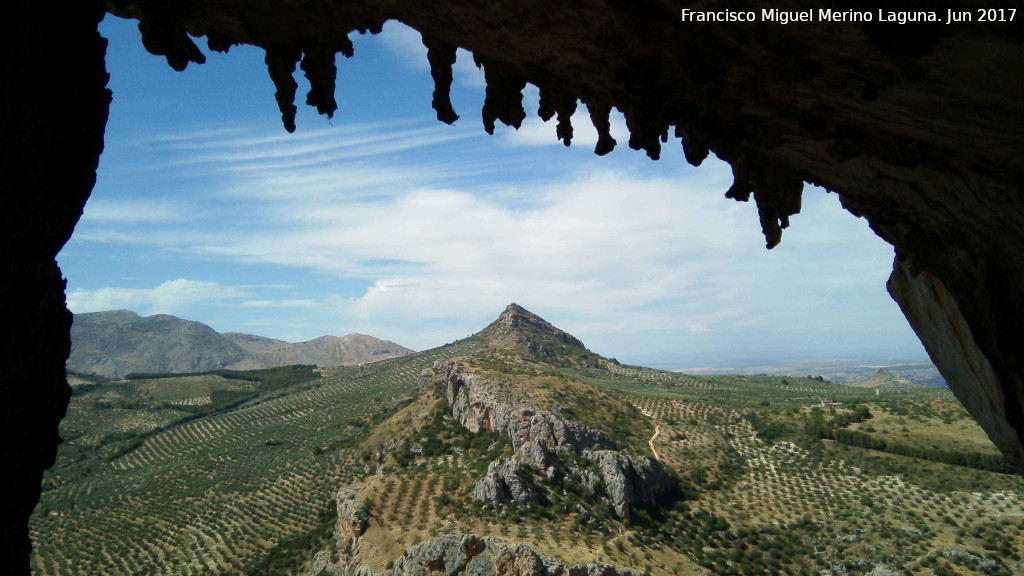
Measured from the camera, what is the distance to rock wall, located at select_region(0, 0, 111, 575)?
491cm

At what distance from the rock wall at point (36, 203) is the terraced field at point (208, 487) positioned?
47.4m

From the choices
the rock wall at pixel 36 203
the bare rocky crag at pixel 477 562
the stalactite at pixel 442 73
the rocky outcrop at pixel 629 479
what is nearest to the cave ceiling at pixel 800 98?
the stalactite at pixel 442 73

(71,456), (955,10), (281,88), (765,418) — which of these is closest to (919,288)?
(955,10)

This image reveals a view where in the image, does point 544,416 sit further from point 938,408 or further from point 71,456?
point 71,456

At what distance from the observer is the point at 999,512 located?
38.6 m

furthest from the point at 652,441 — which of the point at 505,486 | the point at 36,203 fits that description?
the point at 36,203

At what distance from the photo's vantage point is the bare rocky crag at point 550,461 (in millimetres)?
42344

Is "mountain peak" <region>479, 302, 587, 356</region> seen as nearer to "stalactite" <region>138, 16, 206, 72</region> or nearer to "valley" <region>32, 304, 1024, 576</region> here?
"valley" <region>32, 304, 1024, 576</region>

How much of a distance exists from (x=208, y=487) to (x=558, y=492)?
44.4m

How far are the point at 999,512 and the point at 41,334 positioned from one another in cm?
5394

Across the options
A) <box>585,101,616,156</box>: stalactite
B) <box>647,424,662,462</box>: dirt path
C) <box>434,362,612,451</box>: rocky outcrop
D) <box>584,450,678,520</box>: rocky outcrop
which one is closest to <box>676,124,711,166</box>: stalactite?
<box>585,101,616,156</box>: stalactite

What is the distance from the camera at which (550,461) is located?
46.7 m

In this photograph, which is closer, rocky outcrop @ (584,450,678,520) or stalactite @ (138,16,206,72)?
stalactite @ (138,16,206,72)

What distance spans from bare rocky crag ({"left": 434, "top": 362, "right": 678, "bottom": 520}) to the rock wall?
126 feet
